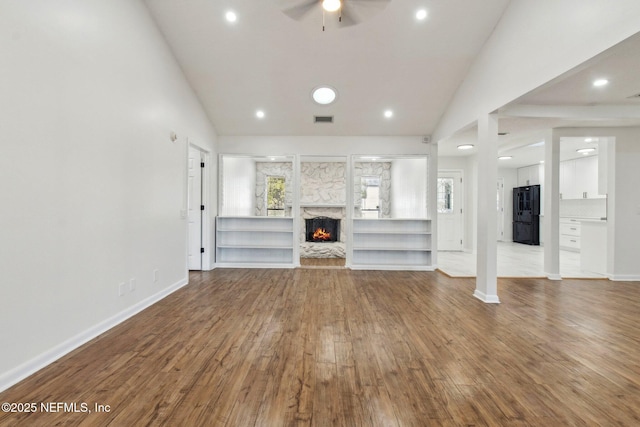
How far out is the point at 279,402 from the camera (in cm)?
179

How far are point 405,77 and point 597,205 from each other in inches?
290

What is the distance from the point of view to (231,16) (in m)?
3.73

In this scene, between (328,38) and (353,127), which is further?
(353,127)

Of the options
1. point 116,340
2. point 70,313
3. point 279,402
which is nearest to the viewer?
point 279,402

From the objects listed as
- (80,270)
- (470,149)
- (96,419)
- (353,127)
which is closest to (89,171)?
(80,270)

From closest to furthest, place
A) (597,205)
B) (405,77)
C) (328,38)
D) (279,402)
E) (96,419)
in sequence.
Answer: (96,419) → (279,402) → (328,38) → (405,77) → (597,205)

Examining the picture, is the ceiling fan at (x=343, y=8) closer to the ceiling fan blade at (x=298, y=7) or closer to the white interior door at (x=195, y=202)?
the ceiling fan blade at (x=298, y=7)

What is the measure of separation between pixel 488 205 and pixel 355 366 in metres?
2.67

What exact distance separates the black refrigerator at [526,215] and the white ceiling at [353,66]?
467 cm

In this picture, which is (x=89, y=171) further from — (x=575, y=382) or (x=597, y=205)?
(x=597, y=205)

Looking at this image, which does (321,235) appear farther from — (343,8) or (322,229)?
(343,8)

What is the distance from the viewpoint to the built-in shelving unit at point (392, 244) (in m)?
5.94

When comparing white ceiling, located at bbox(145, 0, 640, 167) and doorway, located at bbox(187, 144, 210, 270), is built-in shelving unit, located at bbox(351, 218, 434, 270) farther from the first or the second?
doorway, located at bbox(187, 144, 210, 270)

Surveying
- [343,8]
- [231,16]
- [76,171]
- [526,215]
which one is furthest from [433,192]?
[526,215]
